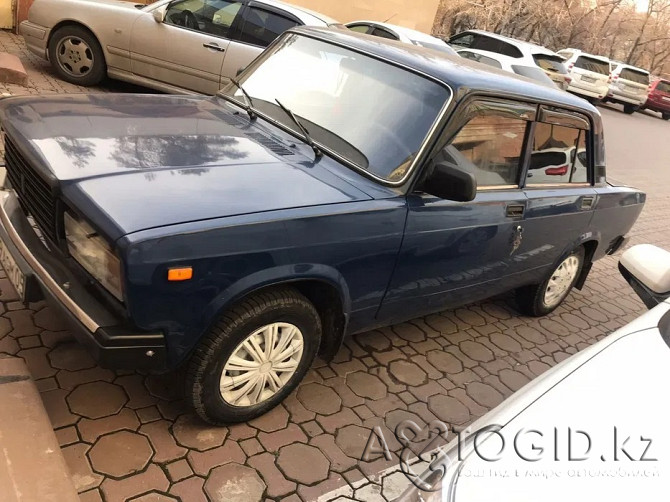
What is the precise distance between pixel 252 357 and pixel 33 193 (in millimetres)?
1258

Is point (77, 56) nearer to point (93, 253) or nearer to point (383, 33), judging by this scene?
point (383, 33)

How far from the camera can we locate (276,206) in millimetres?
2564

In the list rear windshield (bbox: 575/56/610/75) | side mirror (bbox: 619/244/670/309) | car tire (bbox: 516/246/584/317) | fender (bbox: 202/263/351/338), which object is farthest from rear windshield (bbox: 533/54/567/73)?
fender (bbox: 202/263/351/338)

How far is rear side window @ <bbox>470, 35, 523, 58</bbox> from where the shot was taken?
14328 mm

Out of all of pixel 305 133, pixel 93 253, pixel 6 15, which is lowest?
pixel 6 15

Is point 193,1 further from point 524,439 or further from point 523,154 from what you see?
point 524,439

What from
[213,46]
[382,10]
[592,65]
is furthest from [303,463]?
[592,65]

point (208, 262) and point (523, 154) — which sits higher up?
point (523, 154)

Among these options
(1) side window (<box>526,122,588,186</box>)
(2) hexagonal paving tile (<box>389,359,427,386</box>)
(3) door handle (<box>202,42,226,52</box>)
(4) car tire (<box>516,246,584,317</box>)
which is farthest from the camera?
(3) door handle (<box>202,42,226,52</box>)

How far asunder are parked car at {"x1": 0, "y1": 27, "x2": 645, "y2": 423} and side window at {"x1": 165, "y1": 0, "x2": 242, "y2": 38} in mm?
3612

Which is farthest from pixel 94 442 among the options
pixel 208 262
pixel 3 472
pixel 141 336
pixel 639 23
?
pixel 639 23

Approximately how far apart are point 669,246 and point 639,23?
138 feet

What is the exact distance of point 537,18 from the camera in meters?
33.4

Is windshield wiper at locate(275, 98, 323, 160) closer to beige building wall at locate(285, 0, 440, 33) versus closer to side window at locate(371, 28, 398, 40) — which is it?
side window at locate(371, 28, 398, 40)
